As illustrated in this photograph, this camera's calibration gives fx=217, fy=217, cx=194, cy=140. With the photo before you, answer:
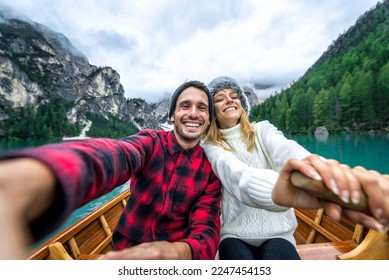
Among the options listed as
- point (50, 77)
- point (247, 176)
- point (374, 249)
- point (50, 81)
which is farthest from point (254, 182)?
point (50, 77)

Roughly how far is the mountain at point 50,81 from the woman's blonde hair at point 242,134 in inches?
2426

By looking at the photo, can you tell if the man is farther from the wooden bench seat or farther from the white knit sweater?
the wooden bench seat

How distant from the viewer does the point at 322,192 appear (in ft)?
1.54

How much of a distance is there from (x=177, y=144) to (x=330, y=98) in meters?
40.5

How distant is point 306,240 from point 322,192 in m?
2.36

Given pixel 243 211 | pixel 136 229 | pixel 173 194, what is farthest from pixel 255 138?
pixel 136 229

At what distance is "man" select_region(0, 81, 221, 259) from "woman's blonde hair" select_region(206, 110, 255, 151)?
0.10 meters

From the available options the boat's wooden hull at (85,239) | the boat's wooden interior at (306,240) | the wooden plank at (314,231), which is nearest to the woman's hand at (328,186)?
the boat's wooden interior at (306,240)

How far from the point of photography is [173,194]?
1158 millimetres

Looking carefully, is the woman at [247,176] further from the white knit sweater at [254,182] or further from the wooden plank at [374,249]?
the wooden plank at [374,249]

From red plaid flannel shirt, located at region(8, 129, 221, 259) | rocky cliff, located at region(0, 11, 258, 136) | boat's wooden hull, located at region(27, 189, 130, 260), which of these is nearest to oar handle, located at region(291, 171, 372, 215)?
red plaid flannel shirt, located at region(8, 129, 221, 259)

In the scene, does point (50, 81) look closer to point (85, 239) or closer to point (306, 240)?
point (85, 239)

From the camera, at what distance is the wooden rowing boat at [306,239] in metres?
1.24
